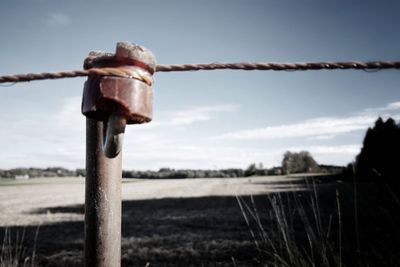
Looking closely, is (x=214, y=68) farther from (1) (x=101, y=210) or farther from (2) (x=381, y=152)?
(2) (x=381, y=152)

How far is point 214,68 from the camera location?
92cm

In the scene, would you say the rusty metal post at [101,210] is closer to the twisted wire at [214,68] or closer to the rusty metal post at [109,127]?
the rusty metal post at [109,127]

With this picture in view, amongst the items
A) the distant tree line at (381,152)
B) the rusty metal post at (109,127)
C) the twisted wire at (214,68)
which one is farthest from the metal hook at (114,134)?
the distant tree line at (381,152)

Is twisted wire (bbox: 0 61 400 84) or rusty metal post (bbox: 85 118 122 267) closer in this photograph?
twisted wire (bbox: 0 61 400 84)

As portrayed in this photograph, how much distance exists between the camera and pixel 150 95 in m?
0.91

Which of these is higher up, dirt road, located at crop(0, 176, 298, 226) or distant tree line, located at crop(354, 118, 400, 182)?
distant tree line, located at crop(354, 118, 400, 182)

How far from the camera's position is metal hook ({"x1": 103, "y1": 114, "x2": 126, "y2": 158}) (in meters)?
0.82

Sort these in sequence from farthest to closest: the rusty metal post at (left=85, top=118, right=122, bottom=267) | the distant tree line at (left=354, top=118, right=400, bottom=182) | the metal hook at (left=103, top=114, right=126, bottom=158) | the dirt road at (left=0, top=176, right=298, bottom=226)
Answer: the distant tree line at (left=354, top=118, right=400, bottom=182) < the dirt road at (left=0, top=176, right=298, bottom=226) < the rusty metal post at (left=85, top=118, right=122, bottom=267) < the metal hook at (left=103, top=114, right=126, bottom=158)

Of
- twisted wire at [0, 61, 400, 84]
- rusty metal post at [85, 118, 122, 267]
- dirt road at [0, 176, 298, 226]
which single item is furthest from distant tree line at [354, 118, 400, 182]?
rusty metal post at [85, 118, 122, 267]

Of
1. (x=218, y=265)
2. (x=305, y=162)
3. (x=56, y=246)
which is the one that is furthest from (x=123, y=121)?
(x=305, y=162)

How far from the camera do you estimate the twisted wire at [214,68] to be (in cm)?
84

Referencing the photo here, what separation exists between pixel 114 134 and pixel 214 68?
336 millimetres

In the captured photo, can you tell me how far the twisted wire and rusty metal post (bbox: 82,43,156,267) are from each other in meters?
0.02

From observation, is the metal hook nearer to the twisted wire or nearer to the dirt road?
the twisted wire
